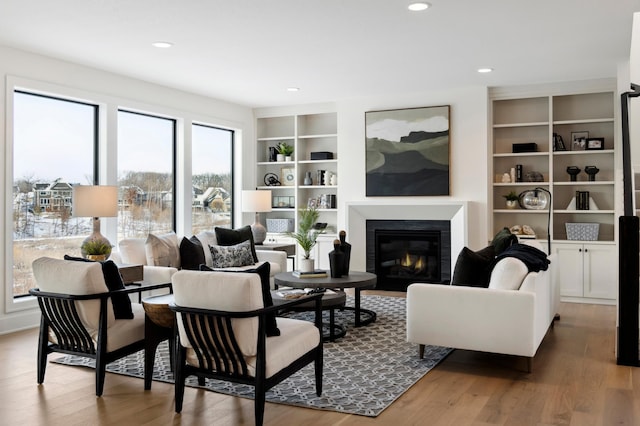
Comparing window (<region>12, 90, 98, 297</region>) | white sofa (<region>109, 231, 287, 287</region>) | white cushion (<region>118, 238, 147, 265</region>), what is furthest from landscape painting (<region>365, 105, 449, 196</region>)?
window (<region>12, 90, 98, 297</region>)

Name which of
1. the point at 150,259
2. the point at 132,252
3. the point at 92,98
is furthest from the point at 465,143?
the point at 92,98

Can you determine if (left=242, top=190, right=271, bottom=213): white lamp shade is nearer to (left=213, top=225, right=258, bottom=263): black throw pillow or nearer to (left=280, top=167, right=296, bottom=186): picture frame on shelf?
(left=213, top=225, right=258, bottom=263): black throw pillow

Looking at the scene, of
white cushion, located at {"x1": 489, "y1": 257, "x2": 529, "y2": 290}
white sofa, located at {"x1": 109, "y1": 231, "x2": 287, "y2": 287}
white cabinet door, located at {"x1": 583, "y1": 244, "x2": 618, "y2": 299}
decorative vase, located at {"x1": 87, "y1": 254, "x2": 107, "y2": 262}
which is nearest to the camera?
white cushion, located at {"x1": 489, "y1": 257, "x2": 529, "y2": 290}

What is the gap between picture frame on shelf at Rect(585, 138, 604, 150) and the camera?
6871 millimetres

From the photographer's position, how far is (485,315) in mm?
3922

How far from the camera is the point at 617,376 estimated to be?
3875mm

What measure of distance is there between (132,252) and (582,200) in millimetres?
5243

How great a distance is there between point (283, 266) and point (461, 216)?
2332mm

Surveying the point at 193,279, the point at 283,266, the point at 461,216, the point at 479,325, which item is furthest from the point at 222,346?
the point at 461,216

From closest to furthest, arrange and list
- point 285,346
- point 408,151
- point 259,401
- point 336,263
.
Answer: point 259,401 → point 285,346 → point 336,263 → point 408,151

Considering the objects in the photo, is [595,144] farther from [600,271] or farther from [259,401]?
[259,401]

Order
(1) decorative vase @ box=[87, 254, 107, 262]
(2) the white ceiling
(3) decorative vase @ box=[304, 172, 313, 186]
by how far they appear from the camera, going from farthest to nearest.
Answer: (3) decorative vase @ box=[304, 172, 313, 186] < (1) decorative vase @ box=[87, 254, 107, 262] < (2) the white ceiling

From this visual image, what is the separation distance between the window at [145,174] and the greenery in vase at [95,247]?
1.64 meters

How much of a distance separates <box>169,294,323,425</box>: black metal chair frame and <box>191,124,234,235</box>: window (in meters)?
4.65
